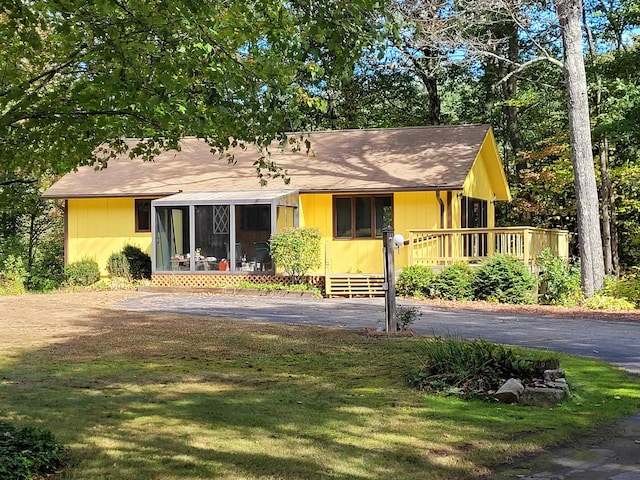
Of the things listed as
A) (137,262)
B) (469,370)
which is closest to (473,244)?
(137,262)

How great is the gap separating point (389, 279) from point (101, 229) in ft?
52.2

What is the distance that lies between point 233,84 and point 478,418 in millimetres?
3490

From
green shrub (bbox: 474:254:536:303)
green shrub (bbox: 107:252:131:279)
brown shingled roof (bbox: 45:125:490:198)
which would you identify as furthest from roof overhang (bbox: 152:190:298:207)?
green shrub (bbox: 474:254:536:303)

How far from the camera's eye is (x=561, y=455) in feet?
18.3

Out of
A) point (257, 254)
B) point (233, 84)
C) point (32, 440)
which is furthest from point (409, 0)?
point (32, 440)

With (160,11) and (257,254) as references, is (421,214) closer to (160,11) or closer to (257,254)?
(257,254)

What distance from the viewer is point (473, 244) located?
821 inches

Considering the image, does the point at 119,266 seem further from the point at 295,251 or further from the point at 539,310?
the point at 539,310

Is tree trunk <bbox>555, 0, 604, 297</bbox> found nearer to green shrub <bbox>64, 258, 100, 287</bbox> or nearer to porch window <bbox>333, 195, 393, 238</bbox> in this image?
porch window <bbox>333, 195, 393, 238</bbox>

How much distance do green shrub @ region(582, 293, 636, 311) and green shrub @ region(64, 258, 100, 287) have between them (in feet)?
48.6

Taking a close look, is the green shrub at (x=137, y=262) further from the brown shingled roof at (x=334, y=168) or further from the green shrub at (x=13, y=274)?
the green shrub at (x=13, y=274)

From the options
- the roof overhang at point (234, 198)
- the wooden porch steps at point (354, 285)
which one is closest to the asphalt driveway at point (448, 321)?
the wooden porch steps at point (354, 285)

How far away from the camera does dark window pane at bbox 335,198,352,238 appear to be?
23.7 m

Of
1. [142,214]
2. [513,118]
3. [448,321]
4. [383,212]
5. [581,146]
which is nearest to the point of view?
[448,321]
